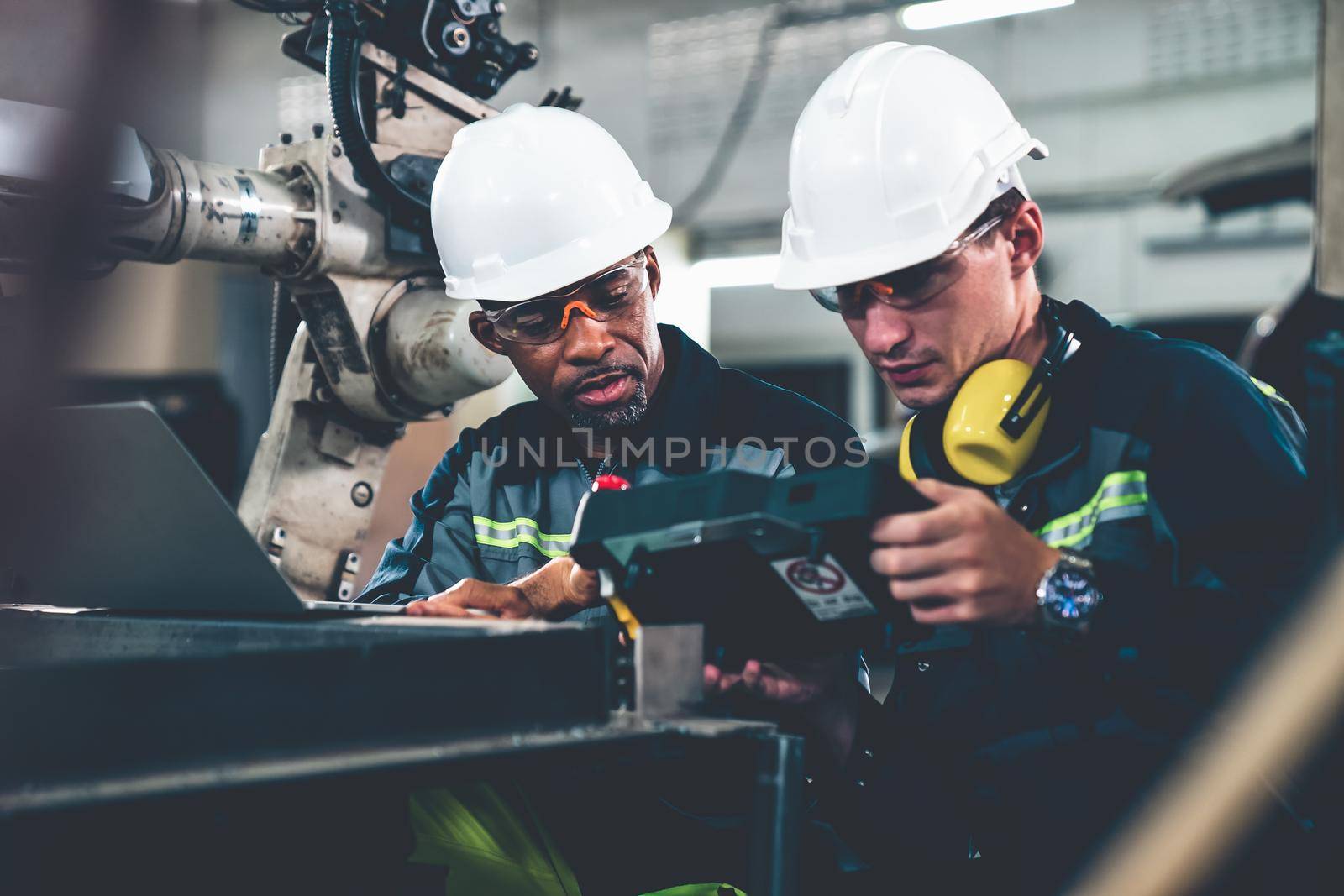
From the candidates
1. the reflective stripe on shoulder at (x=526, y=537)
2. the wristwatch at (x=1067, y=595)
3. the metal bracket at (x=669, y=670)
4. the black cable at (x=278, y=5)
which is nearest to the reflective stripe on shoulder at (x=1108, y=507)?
the wristwatch at (x=1067, y=595)

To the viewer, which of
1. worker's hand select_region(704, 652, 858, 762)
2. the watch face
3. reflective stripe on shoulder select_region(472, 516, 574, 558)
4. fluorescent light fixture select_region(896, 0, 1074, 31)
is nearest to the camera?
the watch face

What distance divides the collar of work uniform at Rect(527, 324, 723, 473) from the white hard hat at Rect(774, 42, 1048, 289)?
510 mm

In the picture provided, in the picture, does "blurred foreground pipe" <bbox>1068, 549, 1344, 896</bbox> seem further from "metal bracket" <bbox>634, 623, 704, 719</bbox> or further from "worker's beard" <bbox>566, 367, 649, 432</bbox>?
"worker's beard" <bbox>566, 367, 649, 432</bbox>

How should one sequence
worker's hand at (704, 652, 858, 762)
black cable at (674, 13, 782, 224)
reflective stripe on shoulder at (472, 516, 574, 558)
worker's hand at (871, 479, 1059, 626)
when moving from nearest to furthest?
worker's hand at (871, 479, 1059, 626), worker's hand at (704, 652, 858, 762), reflective stripe on shoulder at (472, 516, 574, 558), black cable at (674, 13, 782, 224)

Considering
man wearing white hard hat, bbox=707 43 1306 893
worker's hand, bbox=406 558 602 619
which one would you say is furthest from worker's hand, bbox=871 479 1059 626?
worker's hand, bbox=406 558 602 619

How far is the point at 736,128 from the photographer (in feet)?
24.4

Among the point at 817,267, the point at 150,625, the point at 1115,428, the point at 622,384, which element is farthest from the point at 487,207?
the point at 1115,428

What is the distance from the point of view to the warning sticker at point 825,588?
111 cm

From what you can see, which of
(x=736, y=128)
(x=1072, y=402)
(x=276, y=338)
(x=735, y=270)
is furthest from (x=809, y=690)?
(x=735, y=270)

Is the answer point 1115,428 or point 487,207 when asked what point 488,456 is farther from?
point 1115,428

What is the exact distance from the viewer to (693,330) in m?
7.80

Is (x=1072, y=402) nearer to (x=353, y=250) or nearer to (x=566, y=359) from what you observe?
(x=566, y=359)

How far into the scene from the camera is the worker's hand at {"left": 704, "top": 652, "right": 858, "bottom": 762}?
4.24ft

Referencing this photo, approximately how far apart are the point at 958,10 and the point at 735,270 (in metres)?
2.22
